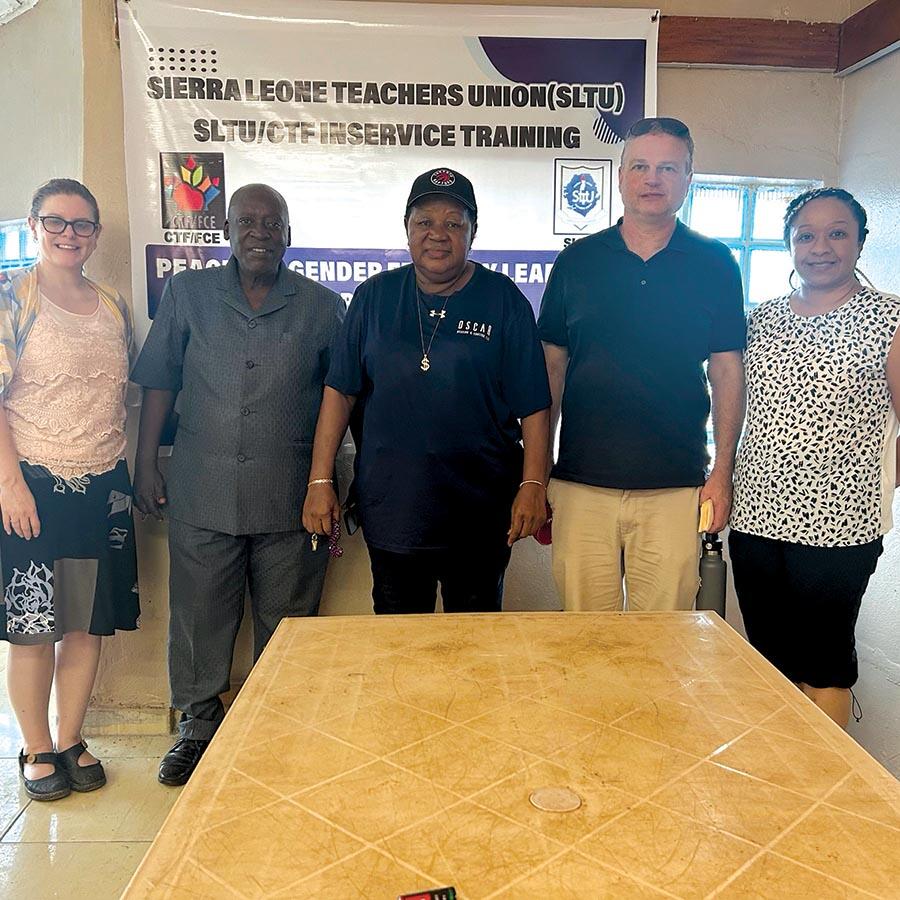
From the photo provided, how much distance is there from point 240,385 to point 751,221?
1821 millimetres

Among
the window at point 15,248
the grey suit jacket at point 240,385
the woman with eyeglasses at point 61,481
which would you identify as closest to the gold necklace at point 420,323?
the grey suit jacket at point 240,385

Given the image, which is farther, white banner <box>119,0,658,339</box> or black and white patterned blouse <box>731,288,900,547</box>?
white banner <box>119,0,658,339</box>

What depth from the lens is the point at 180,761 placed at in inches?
93.7

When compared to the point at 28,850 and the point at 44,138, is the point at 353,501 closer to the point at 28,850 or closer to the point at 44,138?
the point at 28,850

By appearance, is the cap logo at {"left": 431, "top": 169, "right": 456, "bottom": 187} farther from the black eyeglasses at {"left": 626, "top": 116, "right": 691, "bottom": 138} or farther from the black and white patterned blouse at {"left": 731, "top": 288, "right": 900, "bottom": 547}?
the black and white patterned blouse at {"left": 731, "top": 288, "right": 900, "bottom": 547}

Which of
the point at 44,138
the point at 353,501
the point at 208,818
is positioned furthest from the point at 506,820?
the point at 44,138

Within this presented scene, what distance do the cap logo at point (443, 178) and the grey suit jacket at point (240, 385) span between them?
49cm

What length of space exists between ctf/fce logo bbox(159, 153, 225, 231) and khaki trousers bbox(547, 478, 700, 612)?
136cm

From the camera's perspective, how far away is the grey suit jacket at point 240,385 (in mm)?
2211

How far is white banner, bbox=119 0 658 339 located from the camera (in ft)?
8.04

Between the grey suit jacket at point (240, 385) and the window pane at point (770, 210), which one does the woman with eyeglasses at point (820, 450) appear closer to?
the window pane at point (770, 210)

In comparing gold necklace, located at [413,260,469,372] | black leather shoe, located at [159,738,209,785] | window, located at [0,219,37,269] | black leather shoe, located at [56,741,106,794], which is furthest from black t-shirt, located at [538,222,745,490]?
window, located at [0,219,37,269]

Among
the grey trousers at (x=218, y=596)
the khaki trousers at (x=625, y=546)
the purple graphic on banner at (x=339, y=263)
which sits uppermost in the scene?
the purple graphic on banner at (x=339, y=263)

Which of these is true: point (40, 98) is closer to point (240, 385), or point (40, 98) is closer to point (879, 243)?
point (240, 385)
